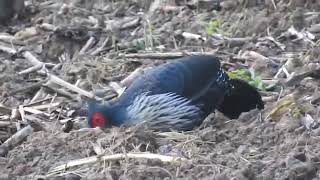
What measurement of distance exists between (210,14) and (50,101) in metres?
2.79

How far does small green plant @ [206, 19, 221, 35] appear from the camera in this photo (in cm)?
877

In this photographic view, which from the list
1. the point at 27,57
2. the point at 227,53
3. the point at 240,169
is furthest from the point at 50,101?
the point at 240,169

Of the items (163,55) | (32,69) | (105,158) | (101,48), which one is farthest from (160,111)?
(101,48)

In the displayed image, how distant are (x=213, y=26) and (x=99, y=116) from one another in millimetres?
3182

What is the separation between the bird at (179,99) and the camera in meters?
6.06

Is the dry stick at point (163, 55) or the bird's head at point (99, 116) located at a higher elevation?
the bird's head at point (99, 116)

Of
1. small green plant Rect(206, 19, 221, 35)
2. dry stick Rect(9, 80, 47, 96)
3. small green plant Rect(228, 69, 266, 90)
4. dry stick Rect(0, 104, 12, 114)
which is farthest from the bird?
small green plant Rect(206, 19, 221, 35)

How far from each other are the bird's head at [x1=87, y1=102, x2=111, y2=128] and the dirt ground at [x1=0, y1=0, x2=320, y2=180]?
8 centimetres

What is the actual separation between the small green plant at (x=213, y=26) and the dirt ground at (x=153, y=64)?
13 millimetres

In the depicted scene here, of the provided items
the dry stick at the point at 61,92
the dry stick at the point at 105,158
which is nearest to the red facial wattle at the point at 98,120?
the dry stick at the point at 105,158

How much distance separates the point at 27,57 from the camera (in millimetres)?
8336

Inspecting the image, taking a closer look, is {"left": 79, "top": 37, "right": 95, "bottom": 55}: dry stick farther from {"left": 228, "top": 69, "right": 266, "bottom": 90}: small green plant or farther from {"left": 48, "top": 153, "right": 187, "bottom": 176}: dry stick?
{"left": 48, "top": 153, "right": 187, "bottom": 176}: dry stick

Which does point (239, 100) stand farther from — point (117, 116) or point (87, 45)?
point (87, 45)

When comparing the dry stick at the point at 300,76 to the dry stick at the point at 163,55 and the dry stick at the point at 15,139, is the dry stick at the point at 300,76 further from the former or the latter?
the dry stick at the point at 15,139
